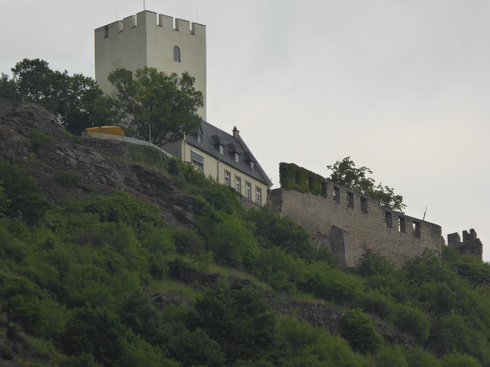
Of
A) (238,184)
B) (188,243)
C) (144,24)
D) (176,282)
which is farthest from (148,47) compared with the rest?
(176,282)

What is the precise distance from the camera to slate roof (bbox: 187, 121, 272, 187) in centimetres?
7919

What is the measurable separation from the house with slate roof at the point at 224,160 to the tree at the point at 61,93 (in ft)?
12.1

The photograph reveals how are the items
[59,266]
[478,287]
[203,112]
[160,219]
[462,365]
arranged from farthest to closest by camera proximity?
[203,112] → [478,287] → [160,219] → [462,365] → [59,266]

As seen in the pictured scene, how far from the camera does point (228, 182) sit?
79.3 m

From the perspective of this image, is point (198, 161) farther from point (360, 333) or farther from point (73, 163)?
point (360, 333)

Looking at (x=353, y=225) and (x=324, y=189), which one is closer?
(x=324, y=189)

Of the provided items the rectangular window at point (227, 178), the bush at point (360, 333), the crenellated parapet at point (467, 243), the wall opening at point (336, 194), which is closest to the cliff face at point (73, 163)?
the bush at point (360, 333)

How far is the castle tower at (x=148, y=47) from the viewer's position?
3135 inches

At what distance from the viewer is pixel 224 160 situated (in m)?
79.9

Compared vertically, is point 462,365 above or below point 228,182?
below

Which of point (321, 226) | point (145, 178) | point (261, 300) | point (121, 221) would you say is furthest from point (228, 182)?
point (261, 300)

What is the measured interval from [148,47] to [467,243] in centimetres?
2406

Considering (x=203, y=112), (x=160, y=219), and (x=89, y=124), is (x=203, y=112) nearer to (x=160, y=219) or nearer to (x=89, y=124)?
(x=89, y=124)

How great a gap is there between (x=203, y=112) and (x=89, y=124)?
8.47 metres
